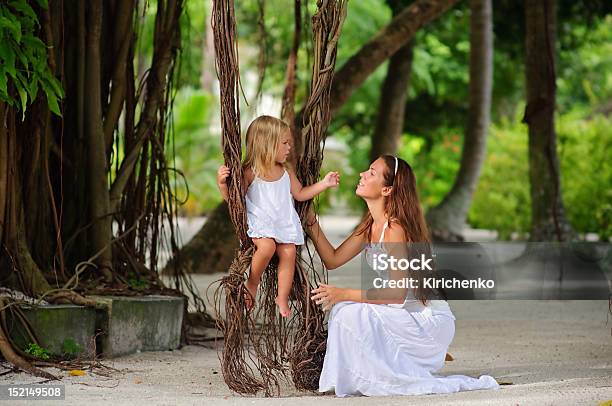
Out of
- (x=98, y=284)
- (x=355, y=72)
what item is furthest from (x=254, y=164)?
(x=355, y=72)

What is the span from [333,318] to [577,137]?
11.5m

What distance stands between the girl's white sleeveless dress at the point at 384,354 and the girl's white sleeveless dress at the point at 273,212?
399mm

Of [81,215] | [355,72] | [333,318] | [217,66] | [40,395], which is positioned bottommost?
[40,395]

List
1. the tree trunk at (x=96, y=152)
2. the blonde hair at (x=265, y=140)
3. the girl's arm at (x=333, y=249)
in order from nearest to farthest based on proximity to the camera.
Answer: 1. the blonde hair at (x=265, y=140)
2. the girl's arm at (x=333, y=249)
3. the tree trunk at (x=96, y=152)

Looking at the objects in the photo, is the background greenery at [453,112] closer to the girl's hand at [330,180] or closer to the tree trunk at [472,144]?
the tree trunk at [472,144]

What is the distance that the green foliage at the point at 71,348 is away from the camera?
17.6 feet

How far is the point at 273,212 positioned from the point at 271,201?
0.17ft

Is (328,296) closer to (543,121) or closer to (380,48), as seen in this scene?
(380,48)

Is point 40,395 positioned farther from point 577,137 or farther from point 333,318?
point 577,137

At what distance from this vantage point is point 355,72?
A: 30.8ft

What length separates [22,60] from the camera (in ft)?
16.3

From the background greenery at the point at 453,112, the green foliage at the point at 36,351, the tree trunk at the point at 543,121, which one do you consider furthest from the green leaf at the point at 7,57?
the background greenery at the point at 453,112

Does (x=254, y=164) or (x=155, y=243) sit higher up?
(x=254, y=164)

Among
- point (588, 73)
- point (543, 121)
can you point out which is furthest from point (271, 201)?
point (588, 73)
